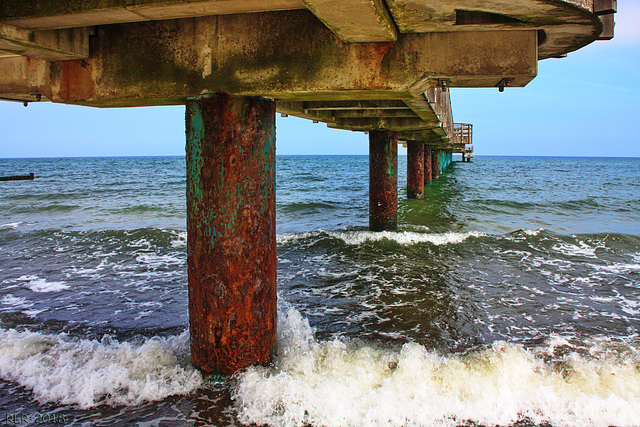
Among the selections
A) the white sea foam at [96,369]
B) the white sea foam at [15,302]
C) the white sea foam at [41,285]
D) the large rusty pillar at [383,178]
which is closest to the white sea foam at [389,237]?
the large rusty pillar at [383,178]

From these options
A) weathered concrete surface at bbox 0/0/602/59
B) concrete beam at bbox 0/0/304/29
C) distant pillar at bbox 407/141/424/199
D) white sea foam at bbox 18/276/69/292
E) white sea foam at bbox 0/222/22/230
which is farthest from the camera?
distant pillar at bbox 407/141/424/199

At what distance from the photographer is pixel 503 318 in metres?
5.96

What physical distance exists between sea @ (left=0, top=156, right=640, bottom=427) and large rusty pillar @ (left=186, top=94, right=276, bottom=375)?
331mm

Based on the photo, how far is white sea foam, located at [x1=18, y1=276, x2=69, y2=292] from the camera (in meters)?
7.41

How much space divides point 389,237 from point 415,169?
9.23m

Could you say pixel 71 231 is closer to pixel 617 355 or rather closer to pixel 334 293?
pixel 334 293

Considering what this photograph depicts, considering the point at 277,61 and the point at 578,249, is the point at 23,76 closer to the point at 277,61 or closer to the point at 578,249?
the point at 277,61

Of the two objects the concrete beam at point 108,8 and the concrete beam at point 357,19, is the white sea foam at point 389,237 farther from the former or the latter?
the concrete beam at point 108,8

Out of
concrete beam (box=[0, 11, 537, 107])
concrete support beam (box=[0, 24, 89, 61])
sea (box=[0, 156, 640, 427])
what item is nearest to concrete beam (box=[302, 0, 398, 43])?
concrete beam (box=[0, 11, 537, 107])

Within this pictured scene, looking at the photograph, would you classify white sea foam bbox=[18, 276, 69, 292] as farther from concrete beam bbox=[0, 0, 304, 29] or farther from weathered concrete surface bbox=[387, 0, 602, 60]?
weathered concrete surface bbox=[387, 0, 602, 60]

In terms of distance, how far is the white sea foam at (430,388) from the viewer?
363cm

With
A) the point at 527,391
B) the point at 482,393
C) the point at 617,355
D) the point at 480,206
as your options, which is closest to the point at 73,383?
the point at 482,393

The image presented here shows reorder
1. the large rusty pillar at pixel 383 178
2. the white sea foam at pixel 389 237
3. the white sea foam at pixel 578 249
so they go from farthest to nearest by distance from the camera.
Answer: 1. the large rusty pillar at pixel 383 178
2. the white sea foam at pixel 389 237
3. the white sea foam at pixel 578 249

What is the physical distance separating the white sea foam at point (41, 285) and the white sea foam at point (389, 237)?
4758 millimetres
